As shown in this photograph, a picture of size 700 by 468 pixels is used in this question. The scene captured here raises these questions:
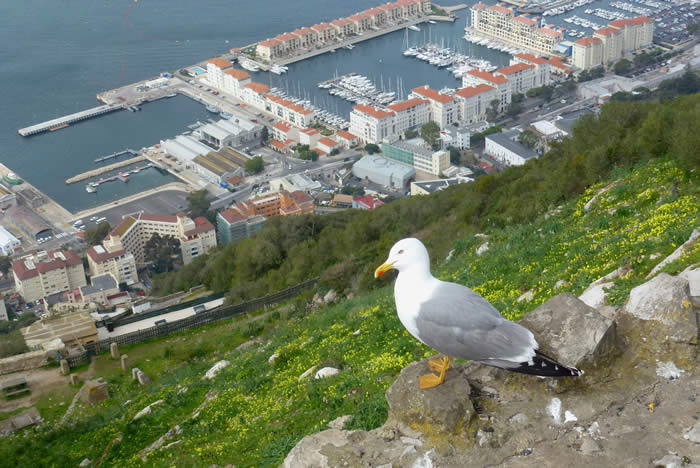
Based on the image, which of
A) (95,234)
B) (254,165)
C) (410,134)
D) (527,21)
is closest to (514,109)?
(410,134)

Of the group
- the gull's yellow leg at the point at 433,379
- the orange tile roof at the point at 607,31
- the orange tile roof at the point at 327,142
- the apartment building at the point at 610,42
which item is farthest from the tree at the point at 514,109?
the gull's yellow leg at the point at 433,379

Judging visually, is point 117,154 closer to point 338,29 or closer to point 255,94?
point 255,94

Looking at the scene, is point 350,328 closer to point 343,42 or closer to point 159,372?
point 159,372

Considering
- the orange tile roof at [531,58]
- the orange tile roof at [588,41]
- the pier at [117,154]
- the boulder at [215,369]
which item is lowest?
the pier at [117,154]

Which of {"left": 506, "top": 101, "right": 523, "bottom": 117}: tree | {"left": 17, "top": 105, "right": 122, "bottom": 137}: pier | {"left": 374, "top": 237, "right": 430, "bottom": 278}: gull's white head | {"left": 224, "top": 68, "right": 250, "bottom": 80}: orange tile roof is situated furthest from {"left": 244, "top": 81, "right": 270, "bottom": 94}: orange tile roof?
{"left": 374, "top": 237, "right": 430, "bottom": 278}: gull's white head

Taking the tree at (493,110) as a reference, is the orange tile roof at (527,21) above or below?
above

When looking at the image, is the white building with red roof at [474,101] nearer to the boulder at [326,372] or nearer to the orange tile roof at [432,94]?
the orange tile roof at [432,94]

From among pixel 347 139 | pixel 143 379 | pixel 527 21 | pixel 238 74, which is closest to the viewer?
pixel 143 379
